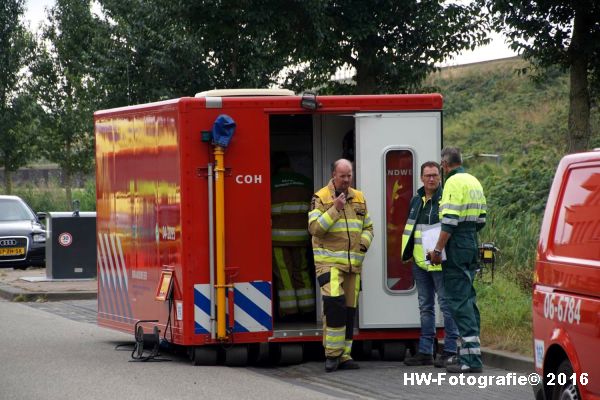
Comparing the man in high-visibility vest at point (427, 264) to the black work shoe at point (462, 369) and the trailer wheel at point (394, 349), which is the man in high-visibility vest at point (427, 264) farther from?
the trailer wheel at point (394, 349)

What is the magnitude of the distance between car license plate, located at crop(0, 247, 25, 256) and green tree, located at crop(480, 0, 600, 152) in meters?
13.3

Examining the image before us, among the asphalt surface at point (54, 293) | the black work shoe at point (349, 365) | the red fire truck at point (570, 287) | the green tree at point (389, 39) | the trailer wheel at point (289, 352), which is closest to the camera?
the red fire truck at point (570, 287)

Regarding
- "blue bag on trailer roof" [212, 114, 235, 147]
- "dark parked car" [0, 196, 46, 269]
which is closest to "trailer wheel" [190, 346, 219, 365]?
"blue bag on trailer roof" [212, 114, 235, 147]

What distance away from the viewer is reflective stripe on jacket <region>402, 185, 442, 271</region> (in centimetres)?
1196

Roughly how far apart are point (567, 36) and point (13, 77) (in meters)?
24.5

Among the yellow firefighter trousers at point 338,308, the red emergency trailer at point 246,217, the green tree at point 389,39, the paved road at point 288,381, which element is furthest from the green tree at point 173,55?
the yellow firefighter trousers at point 338,308

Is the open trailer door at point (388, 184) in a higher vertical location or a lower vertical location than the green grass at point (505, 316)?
higher

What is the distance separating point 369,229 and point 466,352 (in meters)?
1.54

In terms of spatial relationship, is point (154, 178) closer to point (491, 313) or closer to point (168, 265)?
point (168, 265)

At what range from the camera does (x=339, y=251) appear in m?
12.0

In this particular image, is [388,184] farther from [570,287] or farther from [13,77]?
[13,77]

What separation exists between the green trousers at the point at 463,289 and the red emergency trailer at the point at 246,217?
1.15m

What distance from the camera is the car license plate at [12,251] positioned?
26.0 m

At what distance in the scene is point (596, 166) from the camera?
7.82m
